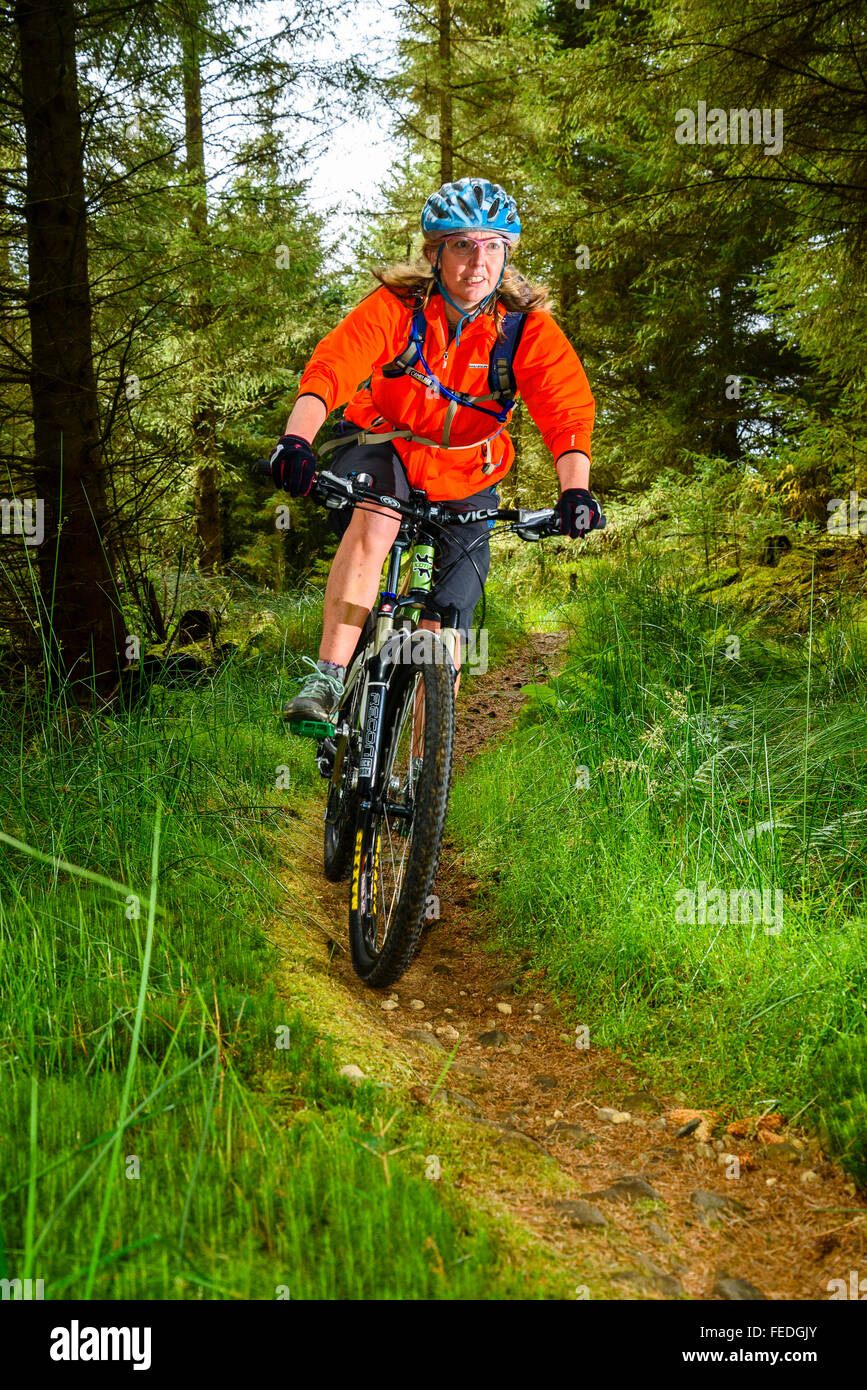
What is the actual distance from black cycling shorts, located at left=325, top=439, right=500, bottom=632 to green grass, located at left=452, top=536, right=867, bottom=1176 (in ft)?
3.89

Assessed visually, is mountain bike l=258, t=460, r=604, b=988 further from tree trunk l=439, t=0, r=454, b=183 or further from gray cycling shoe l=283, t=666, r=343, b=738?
tree trunk l=439, t=0, r=454, b=183

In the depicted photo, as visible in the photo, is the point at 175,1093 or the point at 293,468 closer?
the point at 175,1093

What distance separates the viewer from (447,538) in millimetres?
3479

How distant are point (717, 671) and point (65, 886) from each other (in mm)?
3866

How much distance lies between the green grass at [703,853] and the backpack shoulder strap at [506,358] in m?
1.76

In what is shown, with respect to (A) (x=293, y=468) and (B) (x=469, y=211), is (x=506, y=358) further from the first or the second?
(A) (x=293, y=468)

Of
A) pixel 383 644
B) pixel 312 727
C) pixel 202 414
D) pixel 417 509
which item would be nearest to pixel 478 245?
pixel 417 509

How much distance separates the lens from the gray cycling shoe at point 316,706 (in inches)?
144

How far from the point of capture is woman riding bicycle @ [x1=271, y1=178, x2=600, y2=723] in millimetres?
3402

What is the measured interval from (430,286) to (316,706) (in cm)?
186

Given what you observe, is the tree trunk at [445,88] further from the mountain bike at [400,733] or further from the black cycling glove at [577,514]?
the black cycling glove at [577,514]

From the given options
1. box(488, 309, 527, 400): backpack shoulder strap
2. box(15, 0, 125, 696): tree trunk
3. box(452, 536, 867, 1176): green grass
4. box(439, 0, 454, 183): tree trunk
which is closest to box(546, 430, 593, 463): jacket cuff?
box(488, 309, 527, 400): backpack shoulder strap
